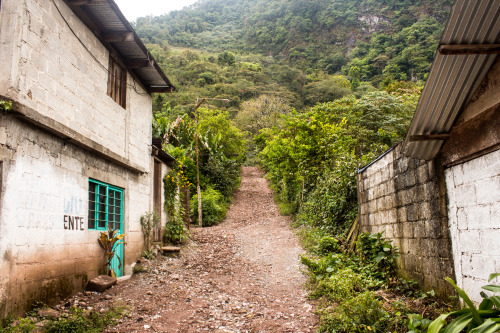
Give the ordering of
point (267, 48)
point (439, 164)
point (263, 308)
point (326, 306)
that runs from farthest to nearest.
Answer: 1. point (267, 48)
2. point (263, 308)
3. point (326, 306)
4. point (439, 164)

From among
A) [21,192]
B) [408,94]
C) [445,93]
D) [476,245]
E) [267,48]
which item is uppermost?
[267,48]

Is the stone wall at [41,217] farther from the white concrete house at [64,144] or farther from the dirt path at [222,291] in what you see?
the dirt path at [222,291]

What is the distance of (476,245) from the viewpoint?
3.70 m

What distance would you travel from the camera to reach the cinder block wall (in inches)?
173

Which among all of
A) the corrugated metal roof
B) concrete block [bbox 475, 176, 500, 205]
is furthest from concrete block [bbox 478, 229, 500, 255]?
the corrugated metal roof

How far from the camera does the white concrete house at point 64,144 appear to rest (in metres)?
4.52

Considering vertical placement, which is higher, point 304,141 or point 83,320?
point 304,141

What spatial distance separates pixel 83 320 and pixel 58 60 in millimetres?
4279

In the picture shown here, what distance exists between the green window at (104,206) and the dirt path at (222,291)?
4.39ft

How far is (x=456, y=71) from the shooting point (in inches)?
136

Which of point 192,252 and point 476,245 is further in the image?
point 192,252

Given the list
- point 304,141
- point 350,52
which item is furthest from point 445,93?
point 350,52

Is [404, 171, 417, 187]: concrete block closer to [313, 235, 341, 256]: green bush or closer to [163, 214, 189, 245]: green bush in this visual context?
Result: [313, 235, 341, 256]: green bush

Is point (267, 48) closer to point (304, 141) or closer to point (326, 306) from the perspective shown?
point (304, 141)
